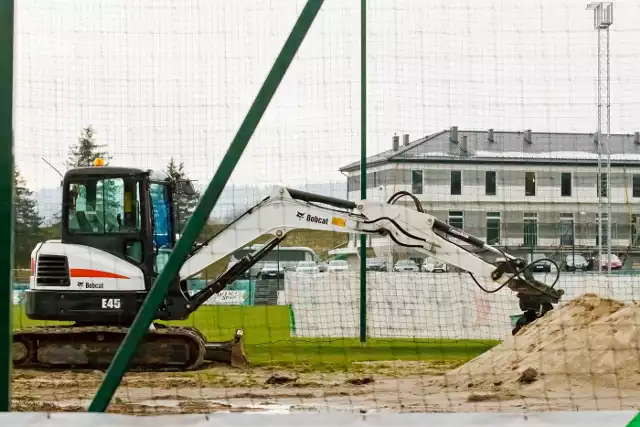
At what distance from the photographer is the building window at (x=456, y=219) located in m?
8.89

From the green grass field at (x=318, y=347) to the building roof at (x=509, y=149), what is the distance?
460cm

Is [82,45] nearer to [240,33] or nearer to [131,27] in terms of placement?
[131,27]

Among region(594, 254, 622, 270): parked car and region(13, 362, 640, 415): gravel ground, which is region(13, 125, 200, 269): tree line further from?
region(594, 254, 622, 270): parked car

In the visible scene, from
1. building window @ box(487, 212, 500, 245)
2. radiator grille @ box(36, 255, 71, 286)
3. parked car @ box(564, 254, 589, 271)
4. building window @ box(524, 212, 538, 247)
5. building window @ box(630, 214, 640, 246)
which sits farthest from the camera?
radiator grille @ box(36, 255, 71, 286)

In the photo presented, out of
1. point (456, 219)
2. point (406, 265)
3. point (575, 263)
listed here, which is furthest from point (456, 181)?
point (406, 265)

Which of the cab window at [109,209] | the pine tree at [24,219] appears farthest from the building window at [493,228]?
the cab window at [109,209]

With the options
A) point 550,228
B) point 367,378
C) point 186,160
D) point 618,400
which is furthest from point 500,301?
point 186,160

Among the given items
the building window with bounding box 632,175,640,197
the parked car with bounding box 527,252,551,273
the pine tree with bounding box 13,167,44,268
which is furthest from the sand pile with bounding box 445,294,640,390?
the pine tree with bounding box 13,167,44,268

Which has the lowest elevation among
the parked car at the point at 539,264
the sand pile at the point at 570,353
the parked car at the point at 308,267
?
the sand pile at the point at 570,353

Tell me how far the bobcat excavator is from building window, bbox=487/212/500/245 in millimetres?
722

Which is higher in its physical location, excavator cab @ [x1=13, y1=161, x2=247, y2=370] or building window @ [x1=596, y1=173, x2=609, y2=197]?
building window @ [x1=596, y1=173, x2=609, y2=197]

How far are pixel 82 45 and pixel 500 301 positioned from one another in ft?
29.8

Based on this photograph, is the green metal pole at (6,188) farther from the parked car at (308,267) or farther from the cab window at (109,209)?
the parked car at (308,267)

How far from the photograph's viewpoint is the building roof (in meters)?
6.73
